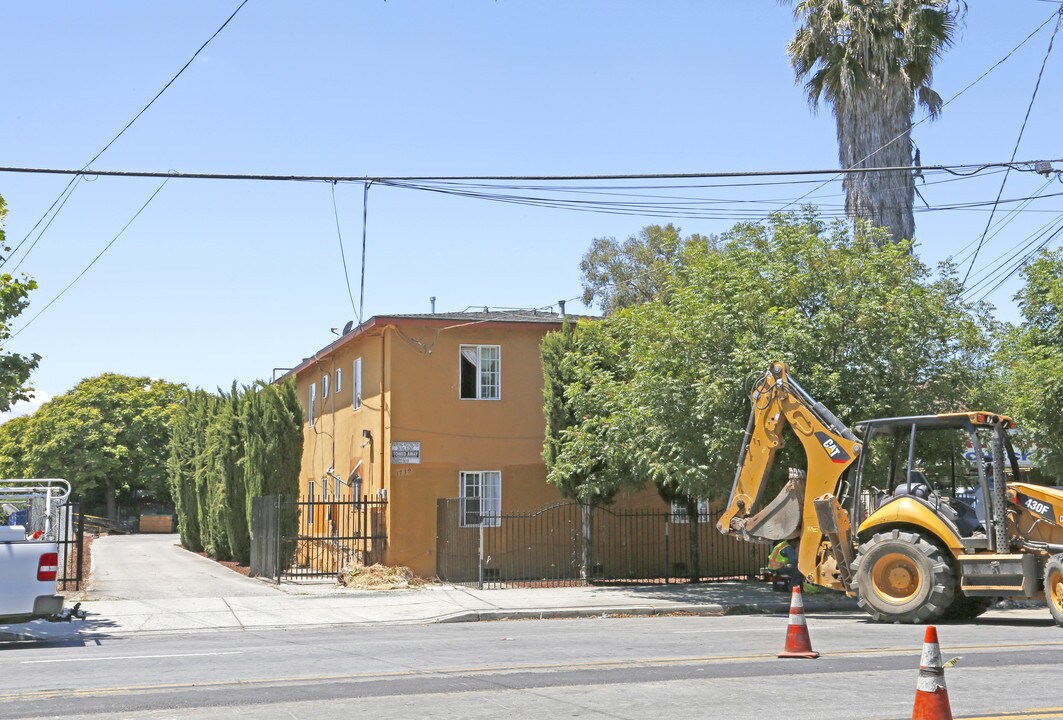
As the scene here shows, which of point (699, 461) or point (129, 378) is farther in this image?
point (129, 378)

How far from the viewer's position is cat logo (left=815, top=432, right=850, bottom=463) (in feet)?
53.8

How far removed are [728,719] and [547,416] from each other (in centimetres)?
1597

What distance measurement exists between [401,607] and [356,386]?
932cm

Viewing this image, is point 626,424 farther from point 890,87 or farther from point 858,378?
point 890,87

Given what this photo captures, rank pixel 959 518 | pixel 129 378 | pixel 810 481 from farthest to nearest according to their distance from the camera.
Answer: pixel 129 378
pixel 810 481
pixel 959 518

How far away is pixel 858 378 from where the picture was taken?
18.8 meters

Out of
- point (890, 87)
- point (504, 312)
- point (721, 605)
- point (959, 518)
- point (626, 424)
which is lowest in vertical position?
point (721, 605)

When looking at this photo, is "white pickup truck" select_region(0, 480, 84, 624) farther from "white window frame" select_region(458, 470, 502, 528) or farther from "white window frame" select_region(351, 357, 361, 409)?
"white window frame" select_region(351, 357, 361, 409)

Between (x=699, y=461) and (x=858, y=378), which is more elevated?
(x=858, y=378)

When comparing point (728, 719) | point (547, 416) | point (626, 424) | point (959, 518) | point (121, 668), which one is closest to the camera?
point (728, 719)

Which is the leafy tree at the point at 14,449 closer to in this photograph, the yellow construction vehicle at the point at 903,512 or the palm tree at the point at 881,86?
the palm tree at the point at 881,86

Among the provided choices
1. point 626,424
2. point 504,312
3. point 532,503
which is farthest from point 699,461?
point 504,312

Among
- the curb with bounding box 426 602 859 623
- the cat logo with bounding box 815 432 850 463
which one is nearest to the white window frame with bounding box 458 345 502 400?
the curb with bounding box 426 602 859 623

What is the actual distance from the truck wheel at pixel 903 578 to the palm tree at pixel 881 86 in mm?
12679
